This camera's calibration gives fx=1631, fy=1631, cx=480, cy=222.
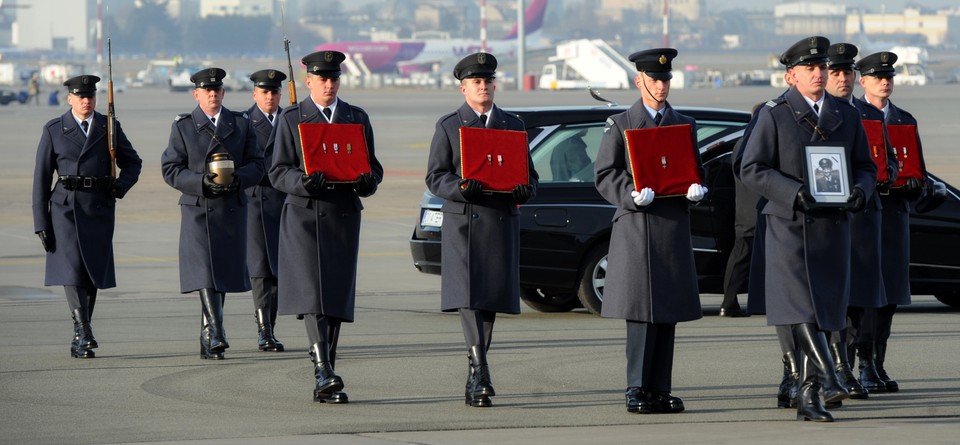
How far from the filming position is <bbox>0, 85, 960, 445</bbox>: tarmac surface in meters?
7.42

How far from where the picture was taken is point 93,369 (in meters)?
9.66

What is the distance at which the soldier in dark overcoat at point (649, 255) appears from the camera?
808 centimetres

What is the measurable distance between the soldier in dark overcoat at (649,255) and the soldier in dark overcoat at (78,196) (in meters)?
3.89

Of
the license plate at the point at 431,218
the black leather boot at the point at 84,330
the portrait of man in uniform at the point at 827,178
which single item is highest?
the portrait of man in uniform at the point at 827,178

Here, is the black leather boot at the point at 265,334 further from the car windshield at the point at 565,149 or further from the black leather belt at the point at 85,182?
the car windshield at the point at 565,149

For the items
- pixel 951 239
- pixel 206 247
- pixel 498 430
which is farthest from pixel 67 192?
pixel 951 239

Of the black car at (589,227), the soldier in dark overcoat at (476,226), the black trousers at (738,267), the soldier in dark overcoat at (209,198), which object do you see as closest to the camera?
the soldier in dark overcoat at (476,226)

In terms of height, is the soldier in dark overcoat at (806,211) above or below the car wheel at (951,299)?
above

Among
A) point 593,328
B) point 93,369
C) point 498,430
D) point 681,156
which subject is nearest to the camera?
point 498,430

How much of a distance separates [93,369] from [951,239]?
6.44 metres

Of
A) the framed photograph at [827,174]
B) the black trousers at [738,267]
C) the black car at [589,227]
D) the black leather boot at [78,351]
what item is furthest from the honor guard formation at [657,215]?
the black car at [589,227]

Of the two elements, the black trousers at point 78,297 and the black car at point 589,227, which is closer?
the black trousers at point 78,297

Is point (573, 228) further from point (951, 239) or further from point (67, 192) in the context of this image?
point (67, 192)

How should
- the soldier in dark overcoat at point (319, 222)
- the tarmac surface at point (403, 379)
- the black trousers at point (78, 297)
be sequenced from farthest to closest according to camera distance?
1. the black trousers at point (78, 297)
2. the soldier in dark overcoat at point (319, 222)
3. the tarmac surface at point (403, 379)
